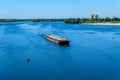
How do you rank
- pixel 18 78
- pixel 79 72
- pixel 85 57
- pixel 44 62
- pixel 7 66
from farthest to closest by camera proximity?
pixel 85 57, pixel 44 62, pixel 7 66, pixel 79 72, pixel 18 78

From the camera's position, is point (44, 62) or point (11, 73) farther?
point (44, 62)

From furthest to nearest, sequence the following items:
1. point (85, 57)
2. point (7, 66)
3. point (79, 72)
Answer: point (85, 57) < point (7, 66) < point (79, 72)

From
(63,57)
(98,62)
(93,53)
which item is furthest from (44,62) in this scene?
(93,53)

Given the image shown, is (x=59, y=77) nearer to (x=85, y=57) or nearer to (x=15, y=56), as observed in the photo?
(x=85, y=57)

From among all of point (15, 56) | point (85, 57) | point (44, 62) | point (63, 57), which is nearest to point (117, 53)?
point (85, 57)

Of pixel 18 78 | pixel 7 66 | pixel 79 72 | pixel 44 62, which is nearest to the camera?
pixel 18 78

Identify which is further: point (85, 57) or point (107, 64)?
point (85, 57)

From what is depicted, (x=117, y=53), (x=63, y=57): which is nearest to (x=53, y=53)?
(x=63, y=57)

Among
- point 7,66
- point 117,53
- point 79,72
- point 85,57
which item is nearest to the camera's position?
point 79,72

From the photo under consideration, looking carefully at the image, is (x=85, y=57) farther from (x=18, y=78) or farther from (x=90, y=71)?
(x=18, y=78)
